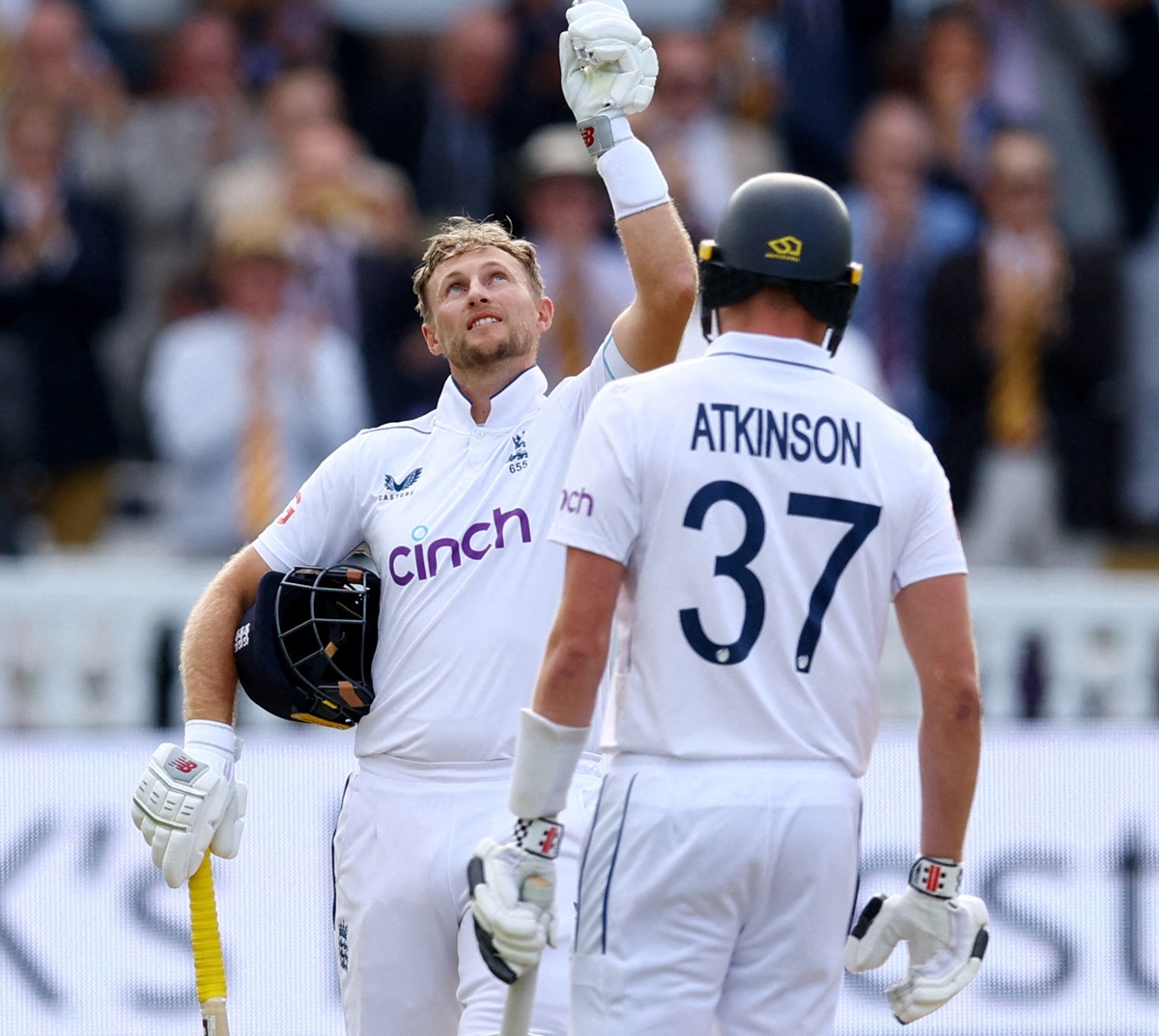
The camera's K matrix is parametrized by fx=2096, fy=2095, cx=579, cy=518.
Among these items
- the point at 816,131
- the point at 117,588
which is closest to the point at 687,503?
the point at 117,588

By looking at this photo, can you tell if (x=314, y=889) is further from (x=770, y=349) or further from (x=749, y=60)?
(x=749, y=60)

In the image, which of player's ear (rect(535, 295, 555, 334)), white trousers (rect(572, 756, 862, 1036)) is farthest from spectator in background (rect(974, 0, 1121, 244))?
white trousers (rect(572, 756, 862, 1036))

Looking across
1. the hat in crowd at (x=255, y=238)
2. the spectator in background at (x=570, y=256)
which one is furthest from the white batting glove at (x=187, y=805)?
the hat in crowd at (x=255, y=238)

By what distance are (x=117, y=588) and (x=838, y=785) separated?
17.3 ft

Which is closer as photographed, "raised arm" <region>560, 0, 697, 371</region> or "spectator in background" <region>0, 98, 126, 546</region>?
"raised arm" <region>560, 0, 697, 371</region>

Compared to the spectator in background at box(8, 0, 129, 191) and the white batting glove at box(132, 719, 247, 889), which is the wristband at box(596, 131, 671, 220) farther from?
the spectator in background at box(8, 0, 129, 191)

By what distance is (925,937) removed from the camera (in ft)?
14.2

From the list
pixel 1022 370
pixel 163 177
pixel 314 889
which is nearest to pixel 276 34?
pixel 163 177

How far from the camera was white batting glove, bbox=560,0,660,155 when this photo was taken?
4859 millimetres

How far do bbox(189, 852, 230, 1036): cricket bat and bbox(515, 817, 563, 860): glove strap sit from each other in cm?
124

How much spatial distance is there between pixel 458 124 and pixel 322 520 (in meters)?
5.75

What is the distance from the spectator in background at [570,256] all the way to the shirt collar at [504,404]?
3.97m

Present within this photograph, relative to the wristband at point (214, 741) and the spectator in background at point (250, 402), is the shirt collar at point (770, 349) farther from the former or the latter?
the spectator in background at point (250, 402)

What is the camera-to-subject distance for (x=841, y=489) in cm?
417
